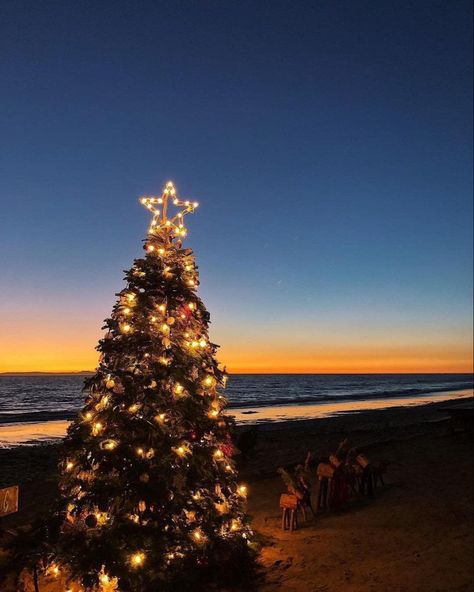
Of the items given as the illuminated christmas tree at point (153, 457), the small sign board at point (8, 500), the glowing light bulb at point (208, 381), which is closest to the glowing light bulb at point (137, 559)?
the illuminated christmas tree at point (153, 457)

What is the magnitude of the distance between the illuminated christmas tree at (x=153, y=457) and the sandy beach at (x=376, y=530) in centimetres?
70

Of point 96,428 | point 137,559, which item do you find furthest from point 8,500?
point 137,559

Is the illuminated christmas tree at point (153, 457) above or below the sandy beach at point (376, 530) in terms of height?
above

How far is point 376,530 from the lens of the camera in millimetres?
8047

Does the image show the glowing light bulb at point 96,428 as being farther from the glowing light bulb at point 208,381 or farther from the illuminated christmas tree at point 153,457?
the glowing light bulb at point 208,381

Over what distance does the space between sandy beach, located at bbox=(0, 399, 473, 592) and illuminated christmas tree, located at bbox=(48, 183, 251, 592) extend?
27.5 inches

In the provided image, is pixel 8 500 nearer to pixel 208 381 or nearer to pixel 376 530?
pixel 208 381

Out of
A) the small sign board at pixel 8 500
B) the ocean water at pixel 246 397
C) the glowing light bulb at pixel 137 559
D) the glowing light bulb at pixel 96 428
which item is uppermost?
the glowing light bulb at pixel 96 428

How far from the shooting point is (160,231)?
7.10 metres

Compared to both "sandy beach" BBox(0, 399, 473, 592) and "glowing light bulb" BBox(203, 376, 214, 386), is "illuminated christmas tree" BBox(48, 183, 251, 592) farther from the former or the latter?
"sandy beach" BBox(0, 399, 473, 592)

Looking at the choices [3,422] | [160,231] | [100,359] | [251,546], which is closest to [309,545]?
[251,546]

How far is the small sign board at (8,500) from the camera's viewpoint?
495cm

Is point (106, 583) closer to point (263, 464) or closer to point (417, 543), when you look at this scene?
point (417, 543)

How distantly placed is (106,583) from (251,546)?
6.57ft
